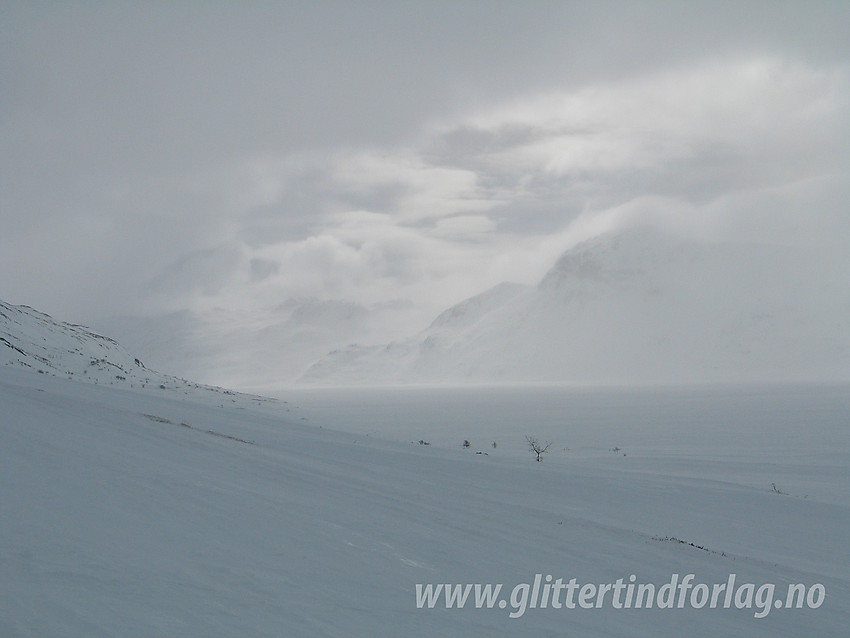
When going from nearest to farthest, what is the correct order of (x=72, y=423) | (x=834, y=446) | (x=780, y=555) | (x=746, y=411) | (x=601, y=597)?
1. (x=601, y=597)
2. (x=780, y=555)
3. (x=72, y=423)
4. (x=834, y=446)
5. (x=746, y=411)

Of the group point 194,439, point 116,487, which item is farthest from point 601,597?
point 194,439

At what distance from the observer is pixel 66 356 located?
39.2 metres

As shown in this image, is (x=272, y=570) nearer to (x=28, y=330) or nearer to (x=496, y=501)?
(x=496, y=501)

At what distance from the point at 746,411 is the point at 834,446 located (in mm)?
27287

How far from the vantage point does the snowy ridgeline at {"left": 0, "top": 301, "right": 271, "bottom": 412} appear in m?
32.1

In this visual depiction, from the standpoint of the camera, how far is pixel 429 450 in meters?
23.5

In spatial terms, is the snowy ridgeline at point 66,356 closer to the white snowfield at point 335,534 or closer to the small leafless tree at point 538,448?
the white snowfield at point 335,534

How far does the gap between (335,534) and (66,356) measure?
37.6m

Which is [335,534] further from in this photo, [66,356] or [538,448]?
[66,356]

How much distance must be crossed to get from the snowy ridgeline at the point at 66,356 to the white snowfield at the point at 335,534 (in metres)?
11.3

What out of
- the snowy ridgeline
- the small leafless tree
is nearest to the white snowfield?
the small leafless tree

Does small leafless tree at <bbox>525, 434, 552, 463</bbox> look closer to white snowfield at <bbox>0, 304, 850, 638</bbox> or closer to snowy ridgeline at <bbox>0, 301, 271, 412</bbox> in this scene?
white snowfield at <bbox>0, 304, 850, 638</bbox>

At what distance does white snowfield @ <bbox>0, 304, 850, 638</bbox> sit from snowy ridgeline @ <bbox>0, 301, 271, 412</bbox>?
11.3 meters

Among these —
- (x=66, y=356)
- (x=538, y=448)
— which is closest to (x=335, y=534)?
(x=538, y=448)
